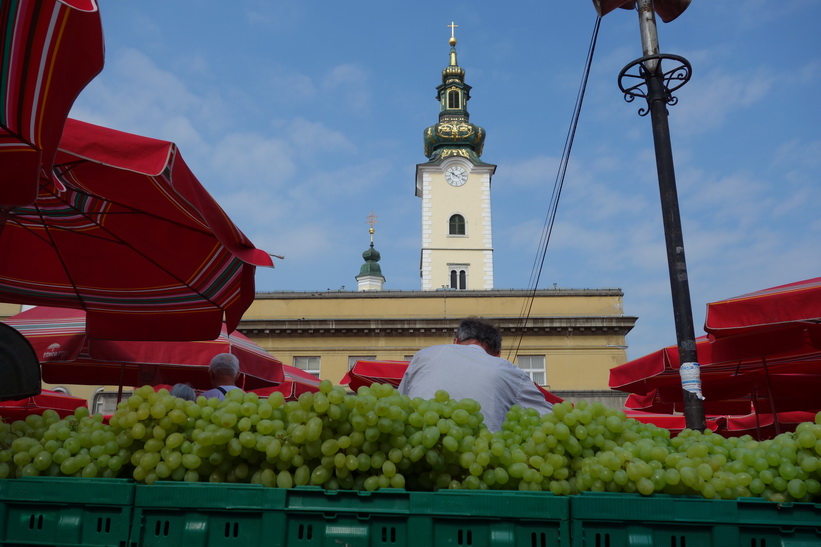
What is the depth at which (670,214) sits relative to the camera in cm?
490

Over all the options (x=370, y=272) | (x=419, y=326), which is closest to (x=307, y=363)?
(x=419, y=326)

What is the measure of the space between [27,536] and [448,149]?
50.0 metres

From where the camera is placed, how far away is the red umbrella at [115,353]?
6.21m

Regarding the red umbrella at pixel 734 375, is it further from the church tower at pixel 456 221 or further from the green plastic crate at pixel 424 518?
the church tower at pixel 456 221

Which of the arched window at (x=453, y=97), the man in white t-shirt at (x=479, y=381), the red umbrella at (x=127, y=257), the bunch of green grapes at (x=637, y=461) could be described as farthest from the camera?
the arched window at (x=453, y=97)

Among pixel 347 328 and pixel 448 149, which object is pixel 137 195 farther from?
pixel 448 149

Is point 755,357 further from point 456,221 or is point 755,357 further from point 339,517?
point 456,221

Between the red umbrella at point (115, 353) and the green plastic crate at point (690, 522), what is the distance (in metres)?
5.14

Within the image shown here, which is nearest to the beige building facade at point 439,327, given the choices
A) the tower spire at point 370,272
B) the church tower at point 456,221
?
the church tower at point 456,221

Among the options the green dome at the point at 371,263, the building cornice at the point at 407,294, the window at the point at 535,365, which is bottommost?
the window at the point at 535,365

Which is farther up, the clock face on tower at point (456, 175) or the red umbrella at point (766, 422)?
the clock face on tower at point (456, 175)

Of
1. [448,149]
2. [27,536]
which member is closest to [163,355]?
[27,536]

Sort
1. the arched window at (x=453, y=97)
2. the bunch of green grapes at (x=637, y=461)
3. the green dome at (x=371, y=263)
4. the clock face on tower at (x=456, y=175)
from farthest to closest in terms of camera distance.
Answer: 1. the green dome at (x=371, y=263)
2. the arched window at (x=453, y=97)
3. the clock face on tower at (x=456, y=175)
4. the bunch of green grapes at (x=637, y=461)

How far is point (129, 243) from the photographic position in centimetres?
497
